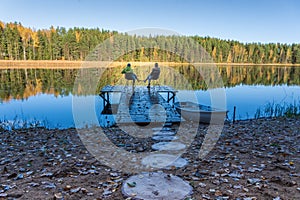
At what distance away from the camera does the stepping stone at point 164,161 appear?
3865 millimetres

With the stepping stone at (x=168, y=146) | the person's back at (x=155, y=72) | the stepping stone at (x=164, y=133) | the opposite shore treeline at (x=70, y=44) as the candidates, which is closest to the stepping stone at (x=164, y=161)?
the stepping stone at (x=168, y=146)

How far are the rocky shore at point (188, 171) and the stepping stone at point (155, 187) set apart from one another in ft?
0.36

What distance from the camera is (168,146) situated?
196 inches

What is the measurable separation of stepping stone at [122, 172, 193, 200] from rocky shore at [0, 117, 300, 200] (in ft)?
0.36

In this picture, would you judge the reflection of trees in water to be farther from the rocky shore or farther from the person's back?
the rocky shore

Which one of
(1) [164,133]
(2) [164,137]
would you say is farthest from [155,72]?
(2) [164,137]

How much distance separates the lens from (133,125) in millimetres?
6883

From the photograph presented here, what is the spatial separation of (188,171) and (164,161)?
56cm

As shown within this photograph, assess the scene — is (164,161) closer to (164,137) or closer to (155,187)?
(155,187)

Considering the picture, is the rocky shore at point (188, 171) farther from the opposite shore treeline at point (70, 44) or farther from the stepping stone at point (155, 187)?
the opposite shore treeline at point (70, 44)

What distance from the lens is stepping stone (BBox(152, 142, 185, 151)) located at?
4.79 meters

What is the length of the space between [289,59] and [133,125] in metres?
97.0

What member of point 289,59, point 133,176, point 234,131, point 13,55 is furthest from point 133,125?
point 289,59

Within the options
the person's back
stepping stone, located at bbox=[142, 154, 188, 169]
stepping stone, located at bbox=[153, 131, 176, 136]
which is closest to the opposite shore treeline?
the person's back
